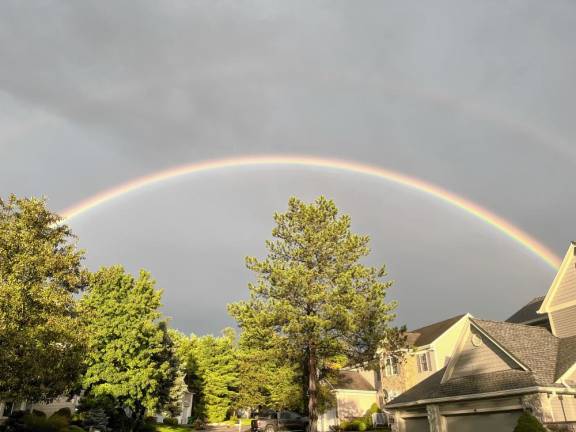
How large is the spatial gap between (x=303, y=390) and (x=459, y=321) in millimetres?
19029

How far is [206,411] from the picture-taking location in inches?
2363

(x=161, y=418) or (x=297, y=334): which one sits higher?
(x=297, y=334)

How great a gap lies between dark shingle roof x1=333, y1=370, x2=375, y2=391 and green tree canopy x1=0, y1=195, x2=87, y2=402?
31.4 metres

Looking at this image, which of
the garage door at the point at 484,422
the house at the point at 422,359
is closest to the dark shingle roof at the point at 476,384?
the garage door at the point at 484,422

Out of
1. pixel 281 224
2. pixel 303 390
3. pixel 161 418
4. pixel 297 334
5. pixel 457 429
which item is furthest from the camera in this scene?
pixel 161 418

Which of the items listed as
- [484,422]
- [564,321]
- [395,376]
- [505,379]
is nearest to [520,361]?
[505,379]

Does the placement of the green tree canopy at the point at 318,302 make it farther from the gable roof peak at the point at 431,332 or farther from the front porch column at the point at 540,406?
the gable roof peak at the point at 431,332

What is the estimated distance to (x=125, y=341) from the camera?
3388 cm

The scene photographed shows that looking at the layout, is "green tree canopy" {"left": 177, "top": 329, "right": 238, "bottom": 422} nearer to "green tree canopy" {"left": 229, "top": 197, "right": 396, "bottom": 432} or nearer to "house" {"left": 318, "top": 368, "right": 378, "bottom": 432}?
"house" {"left": 318, "top": 368, "right": 378, "bottom": 432}

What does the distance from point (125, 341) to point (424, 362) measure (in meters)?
28.8

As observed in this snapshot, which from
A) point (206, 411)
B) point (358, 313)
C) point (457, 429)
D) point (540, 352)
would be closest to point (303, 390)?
point (358, 313)

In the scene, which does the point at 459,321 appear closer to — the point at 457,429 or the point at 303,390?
the point at 303,390

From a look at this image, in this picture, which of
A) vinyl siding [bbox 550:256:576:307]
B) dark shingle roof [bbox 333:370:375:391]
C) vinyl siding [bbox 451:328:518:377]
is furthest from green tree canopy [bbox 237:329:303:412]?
vinyl siding [bbox 550:256:576:307]

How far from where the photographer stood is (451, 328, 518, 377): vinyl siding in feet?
77.2
